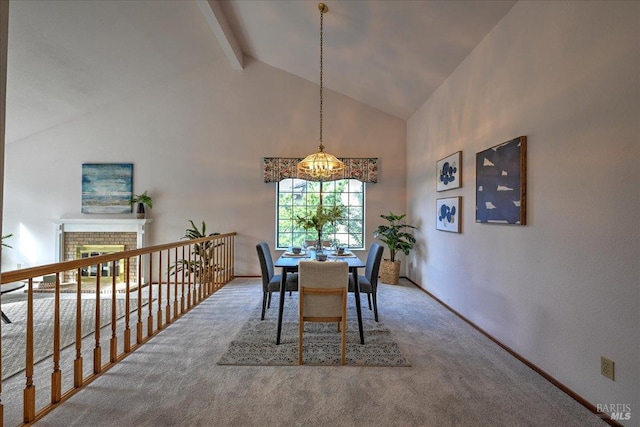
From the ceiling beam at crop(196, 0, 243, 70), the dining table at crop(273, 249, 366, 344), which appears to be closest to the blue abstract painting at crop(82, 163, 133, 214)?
the ceiling beam at crop(196, 0, 243, 70)

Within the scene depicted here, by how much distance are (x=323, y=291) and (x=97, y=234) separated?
16.4 ft

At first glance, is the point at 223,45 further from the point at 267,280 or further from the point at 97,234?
the point at 97,234

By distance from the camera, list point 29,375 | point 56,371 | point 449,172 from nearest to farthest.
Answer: point 29,375
point 56,371
point 449,172

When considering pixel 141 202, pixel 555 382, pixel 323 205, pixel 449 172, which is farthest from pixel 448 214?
pixel 141 202

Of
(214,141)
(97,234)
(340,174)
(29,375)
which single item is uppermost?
(214,141)

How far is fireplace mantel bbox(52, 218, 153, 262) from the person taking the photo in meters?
5.33

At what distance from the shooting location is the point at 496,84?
9.37 feet

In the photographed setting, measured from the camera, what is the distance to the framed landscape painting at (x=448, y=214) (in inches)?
140

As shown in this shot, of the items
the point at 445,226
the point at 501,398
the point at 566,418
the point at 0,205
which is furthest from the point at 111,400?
the point at 445,226

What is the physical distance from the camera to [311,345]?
272 cm

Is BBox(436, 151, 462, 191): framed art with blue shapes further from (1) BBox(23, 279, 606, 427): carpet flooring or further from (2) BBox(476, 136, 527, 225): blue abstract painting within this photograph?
(1) BBox(23, 279, 606, 427): carpet flooring

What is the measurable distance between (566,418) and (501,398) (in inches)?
13.0

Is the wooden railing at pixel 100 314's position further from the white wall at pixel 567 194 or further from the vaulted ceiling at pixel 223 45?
the white wall at pixel 567 194

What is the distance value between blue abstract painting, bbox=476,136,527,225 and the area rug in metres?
4.06
